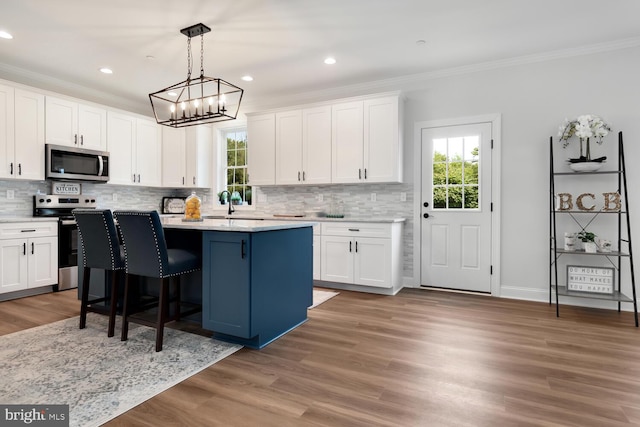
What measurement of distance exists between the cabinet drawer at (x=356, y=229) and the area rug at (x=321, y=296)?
707 millimetres

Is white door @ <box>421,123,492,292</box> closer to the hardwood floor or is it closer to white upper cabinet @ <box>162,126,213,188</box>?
the hardwood floor

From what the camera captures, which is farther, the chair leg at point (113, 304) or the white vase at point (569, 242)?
the white vase at point (569, 242)

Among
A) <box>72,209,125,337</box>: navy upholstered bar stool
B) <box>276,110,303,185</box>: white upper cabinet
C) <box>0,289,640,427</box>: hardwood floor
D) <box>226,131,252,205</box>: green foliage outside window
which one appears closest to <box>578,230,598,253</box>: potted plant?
<box>0,289,640,427</box>: hardwood floor

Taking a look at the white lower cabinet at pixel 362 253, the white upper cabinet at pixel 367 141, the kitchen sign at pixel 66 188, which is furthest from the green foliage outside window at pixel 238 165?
the kitchen sign at pixel 66 188

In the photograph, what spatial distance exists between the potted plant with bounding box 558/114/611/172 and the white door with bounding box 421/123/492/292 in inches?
30.0

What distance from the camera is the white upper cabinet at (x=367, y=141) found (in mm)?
4348

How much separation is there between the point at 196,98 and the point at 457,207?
124 inches

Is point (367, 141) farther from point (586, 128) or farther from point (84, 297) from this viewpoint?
point (84, 297)

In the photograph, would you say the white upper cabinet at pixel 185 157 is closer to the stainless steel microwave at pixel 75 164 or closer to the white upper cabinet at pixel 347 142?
the stainless steel microwave at pixel 75 164

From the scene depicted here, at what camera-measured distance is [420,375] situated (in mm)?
2180

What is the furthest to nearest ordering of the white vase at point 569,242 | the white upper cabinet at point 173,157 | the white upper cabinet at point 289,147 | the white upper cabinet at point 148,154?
the white upper cabinet at point 173,157 < the white upper cabinet at point 148,154 < the white upper cabinet at point 289,147 < the white vase at point 569,242

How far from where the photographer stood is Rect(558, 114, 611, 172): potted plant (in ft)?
11.3

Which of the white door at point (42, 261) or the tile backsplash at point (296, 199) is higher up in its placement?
the tile backsplash at point (296, 199)

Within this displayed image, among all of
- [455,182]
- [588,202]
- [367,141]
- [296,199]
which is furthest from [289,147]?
[588,202]
